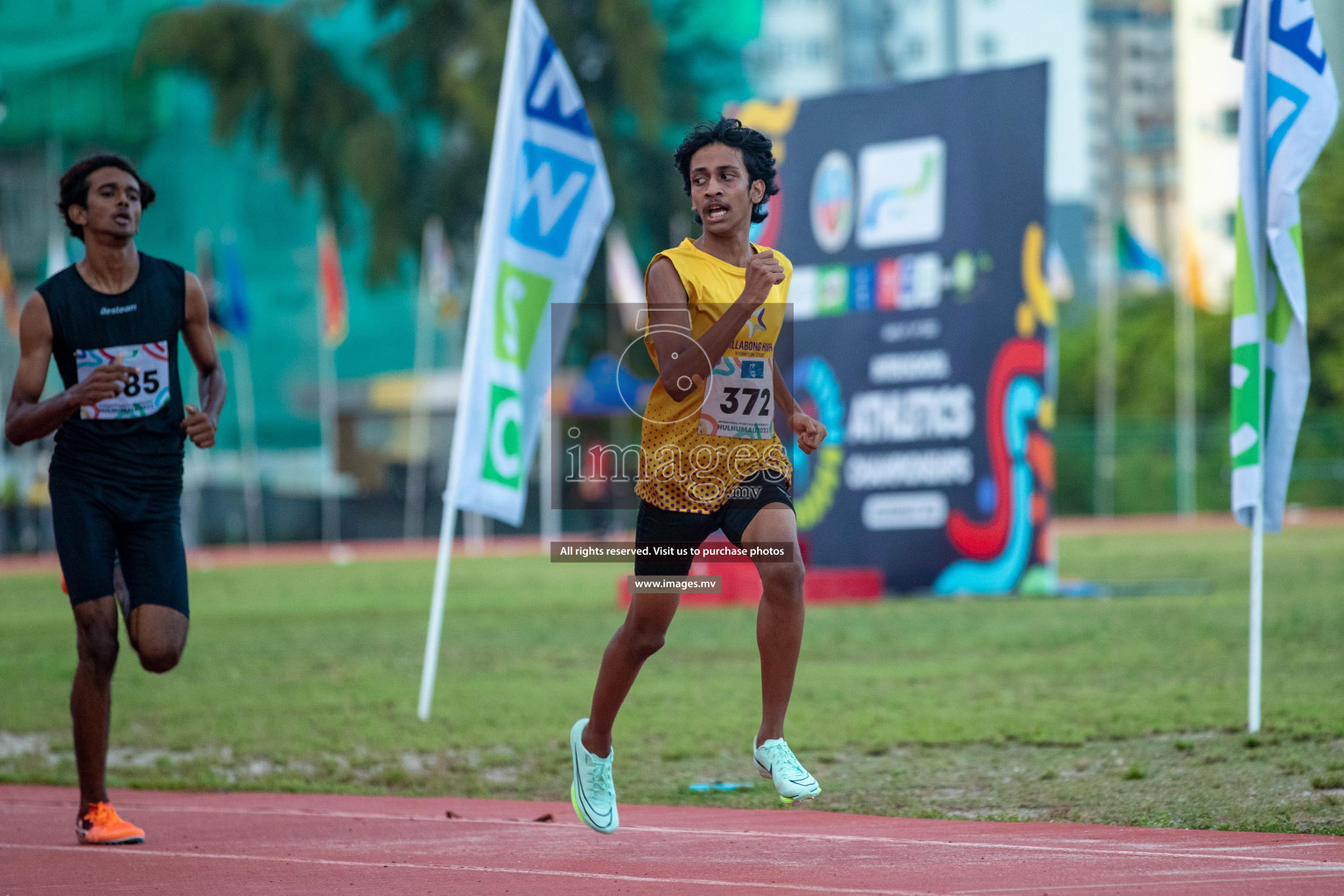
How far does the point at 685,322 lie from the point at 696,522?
62 centimetres

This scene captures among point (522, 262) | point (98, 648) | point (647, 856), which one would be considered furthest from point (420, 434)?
point (647, 856)

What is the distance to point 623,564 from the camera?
2572 cm

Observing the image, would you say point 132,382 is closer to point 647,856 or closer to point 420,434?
point 647,856

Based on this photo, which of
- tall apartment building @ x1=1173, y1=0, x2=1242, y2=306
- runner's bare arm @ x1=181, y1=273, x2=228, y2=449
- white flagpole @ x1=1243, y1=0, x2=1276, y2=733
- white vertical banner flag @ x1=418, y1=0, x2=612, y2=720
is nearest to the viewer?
runner's bare arm @ x1=181, y1=273, x2=228, y2=449

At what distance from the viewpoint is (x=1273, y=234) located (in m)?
8.19

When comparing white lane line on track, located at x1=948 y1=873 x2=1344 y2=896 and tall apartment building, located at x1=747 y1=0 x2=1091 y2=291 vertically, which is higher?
tall apartment building, located at x1=747 y1=0 x2=1091 y2=291

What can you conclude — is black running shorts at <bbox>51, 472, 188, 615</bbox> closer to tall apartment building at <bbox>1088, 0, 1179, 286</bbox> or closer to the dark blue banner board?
the dark blue banner board

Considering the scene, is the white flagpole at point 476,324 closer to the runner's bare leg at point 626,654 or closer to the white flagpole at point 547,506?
the runner's bare leg at point 626,654

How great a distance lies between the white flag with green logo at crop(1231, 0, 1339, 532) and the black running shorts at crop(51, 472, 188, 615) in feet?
16.5

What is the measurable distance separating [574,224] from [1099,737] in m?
4.48

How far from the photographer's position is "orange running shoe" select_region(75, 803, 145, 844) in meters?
5.89

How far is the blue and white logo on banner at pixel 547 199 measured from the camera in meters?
10.3

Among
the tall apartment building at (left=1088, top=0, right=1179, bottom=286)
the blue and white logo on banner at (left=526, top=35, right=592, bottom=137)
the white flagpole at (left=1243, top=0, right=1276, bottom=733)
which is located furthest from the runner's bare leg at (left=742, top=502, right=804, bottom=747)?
the tall apartment building at (left=1088, top=0, right=1179, bottom=286)

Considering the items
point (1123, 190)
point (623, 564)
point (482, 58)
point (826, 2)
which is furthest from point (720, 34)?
point (1123, 190)
